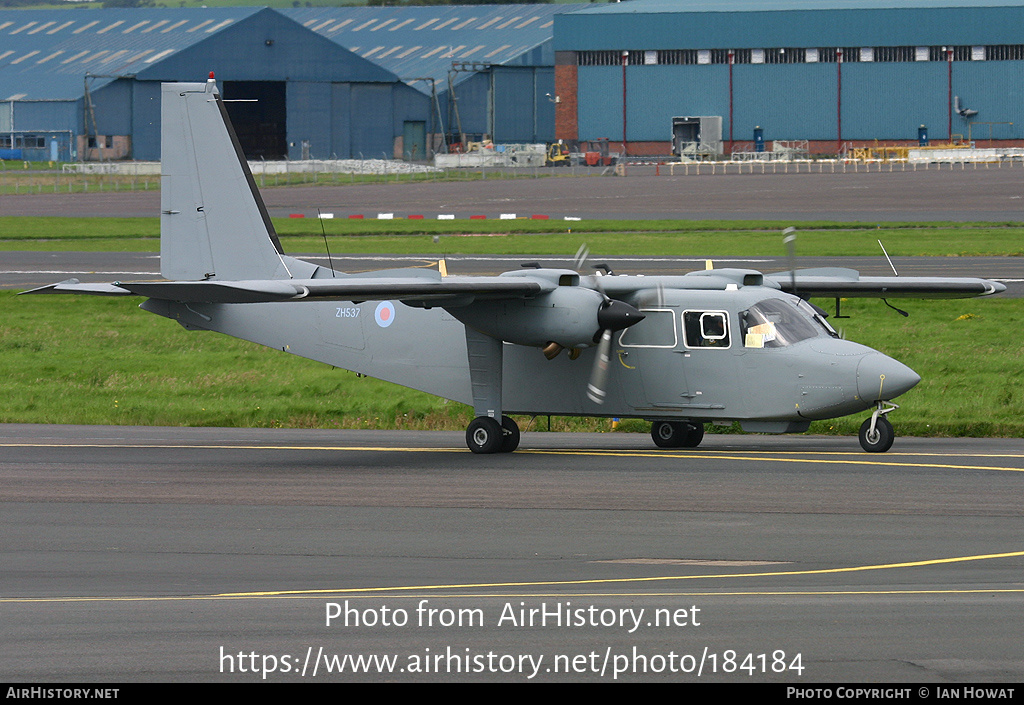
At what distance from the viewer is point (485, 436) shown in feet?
75.1

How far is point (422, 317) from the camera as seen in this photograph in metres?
24.3

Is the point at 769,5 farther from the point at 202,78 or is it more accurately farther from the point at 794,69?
the point at 202,78

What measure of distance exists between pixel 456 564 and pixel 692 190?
77846 millimetres

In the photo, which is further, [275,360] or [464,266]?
[464,266]

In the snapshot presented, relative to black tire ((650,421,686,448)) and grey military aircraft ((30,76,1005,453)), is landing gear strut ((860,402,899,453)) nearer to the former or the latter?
grey military aircraft ((30,76,1005,453))

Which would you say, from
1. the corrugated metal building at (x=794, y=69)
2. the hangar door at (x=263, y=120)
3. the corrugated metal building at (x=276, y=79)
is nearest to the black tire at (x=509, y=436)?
the corrugated metal building at (x=276, y=79)

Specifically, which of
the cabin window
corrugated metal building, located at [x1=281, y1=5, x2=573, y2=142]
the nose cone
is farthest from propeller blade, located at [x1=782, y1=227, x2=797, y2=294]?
corrugated metal building, located at [x1=281, y1=5, x2=573, y2=142]

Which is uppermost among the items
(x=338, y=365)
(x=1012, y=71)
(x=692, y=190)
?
(x=1012, y=71)

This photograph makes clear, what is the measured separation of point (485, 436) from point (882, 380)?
654 cm

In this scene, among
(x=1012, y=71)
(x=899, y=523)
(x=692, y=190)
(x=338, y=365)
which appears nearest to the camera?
(x=899, y=523)

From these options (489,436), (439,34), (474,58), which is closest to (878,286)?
(489,436)

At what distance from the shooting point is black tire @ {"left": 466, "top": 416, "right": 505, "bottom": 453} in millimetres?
22875
